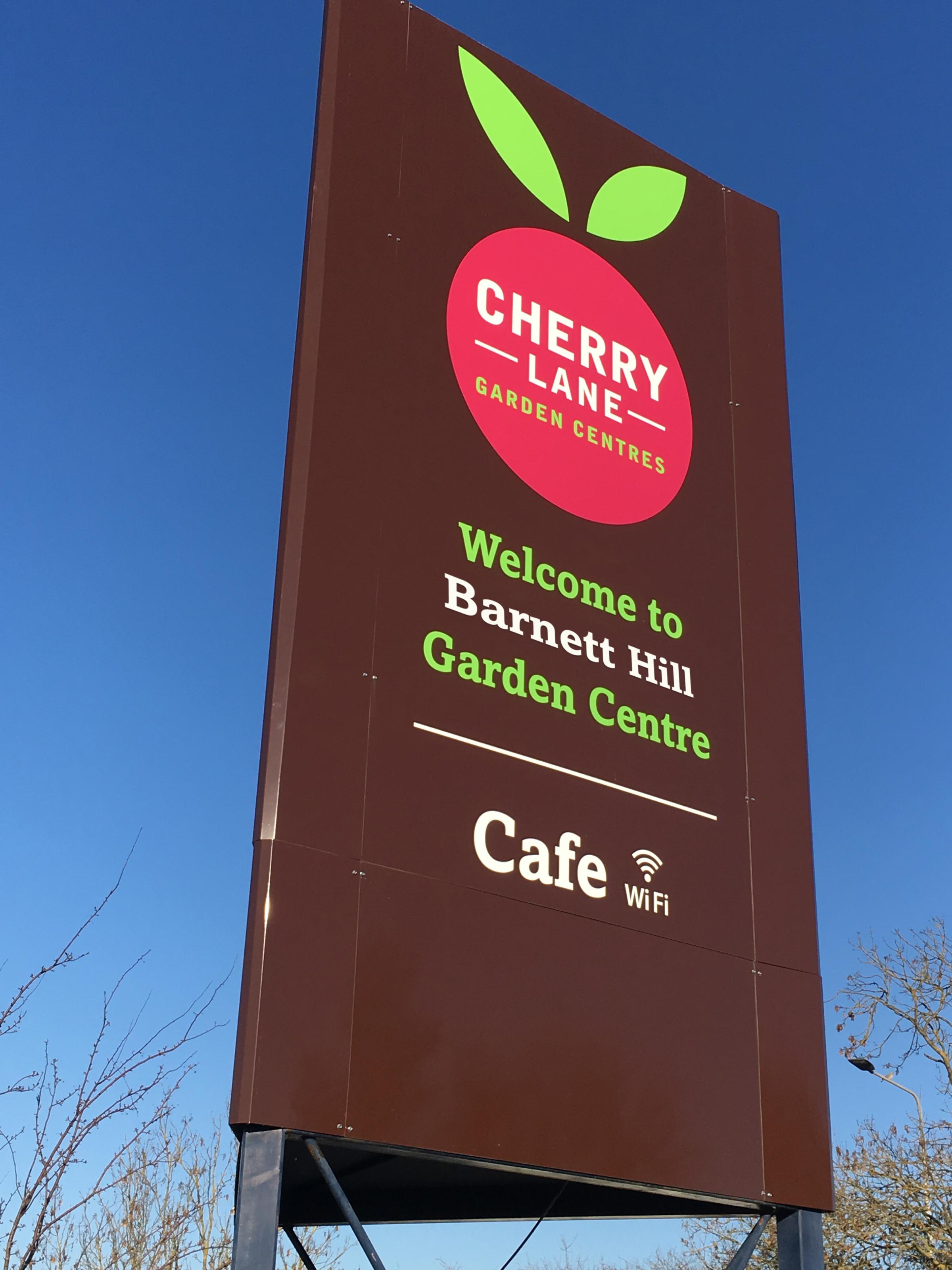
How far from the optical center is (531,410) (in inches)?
231

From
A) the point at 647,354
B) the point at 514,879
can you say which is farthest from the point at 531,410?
the point at 514,879

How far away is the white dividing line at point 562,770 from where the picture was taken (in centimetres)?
495

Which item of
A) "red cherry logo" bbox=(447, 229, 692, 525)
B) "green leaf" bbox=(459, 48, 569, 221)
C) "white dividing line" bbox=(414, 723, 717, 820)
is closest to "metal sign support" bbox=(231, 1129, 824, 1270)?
"white dividing line" bbox=(414, 723, 717, 820)

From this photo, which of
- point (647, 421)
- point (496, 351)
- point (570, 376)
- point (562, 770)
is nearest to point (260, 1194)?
point (562, 770)

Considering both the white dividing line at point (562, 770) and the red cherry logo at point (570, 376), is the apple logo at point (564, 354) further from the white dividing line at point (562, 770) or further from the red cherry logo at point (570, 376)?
the white dividing line at point (562, 770)

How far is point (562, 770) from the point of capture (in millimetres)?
5262

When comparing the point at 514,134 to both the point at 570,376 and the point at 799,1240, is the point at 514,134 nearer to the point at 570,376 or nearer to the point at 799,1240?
the point at 570,376

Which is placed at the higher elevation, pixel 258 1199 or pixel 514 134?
pixel 514 134

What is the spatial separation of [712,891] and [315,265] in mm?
2790

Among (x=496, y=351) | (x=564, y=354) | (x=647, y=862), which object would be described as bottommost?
(x=647, y=862)

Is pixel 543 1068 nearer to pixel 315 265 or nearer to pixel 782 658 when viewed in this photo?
pixel 782 658

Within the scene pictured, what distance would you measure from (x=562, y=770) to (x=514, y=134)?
2905 mm

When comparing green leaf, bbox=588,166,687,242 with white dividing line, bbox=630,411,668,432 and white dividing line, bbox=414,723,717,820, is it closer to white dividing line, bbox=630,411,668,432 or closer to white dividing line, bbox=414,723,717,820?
white dividing line, bbox=630,411,668,432

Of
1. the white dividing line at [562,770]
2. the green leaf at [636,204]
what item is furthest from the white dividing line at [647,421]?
the white dividing line at [562,770]
